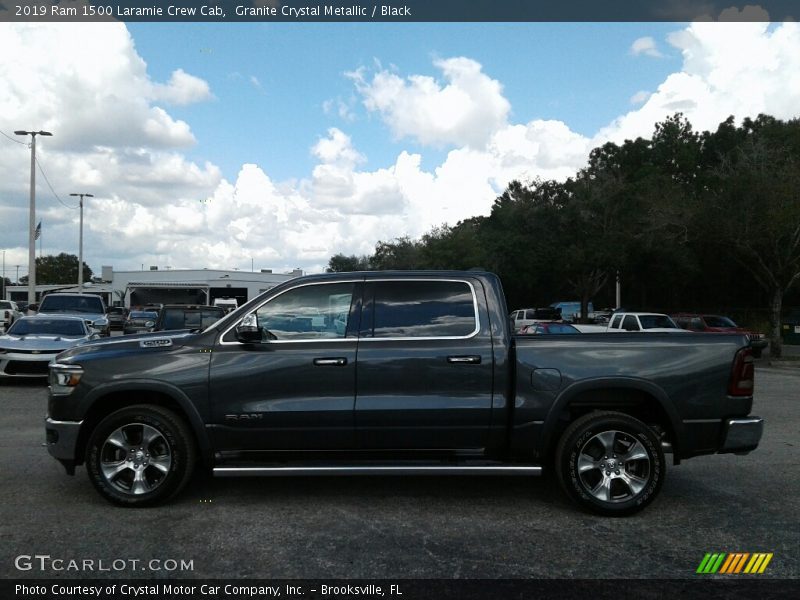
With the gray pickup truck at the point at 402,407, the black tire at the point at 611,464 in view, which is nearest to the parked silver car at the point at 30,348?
the gray pickup truck at the point at 402,407

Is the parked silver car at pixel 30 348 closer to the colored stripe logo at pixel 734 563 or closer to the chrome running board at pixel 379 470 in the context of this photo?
the chrome running board at pixel 379 470

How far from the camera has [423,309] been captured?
5.95 meters

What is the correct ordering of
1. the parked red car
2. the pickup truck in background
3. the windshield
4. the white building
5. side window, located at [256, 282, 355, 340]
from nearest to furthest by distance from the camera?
side window, located at [256, 282, 355, 340] → the pickup truck in background → the windshield → the parked red car → the white building

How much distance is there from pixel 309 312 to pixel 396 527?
1815 millimetres

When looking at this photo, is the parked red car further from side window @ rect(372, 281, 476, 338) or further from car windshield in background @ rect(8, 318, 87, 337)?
side window @ rect(372, 281, 476, 338)

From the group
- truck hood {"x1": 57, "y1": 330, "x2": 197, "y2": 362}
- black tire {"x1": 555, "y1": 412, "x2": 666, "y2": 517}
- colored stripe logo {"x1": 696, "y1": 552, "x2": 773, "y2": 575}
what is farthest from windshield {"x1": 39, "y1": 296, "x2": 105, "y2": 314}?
colored stripe logo {"x1": 696, "y1": 552, "x2": 773, "y2": 575}

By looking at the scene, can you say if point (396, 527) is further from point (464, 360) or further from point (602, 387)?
point (602, 387)

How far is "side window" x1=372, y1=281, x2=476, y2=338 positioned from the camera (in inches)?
231

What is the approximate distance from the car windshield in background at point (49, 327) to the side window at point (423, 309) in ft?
37.5

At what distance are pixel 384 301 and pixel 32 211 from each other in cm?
3496

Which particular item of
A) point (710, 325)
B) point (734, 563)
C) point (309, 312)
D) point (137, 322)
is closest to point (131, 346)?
point (309, 312)

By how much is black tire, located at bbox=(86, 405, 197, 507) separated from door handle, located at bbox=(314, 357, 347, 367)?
3.84 ft

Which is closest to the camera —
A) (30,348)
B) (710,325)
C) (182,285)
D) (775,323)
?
(30,348)
